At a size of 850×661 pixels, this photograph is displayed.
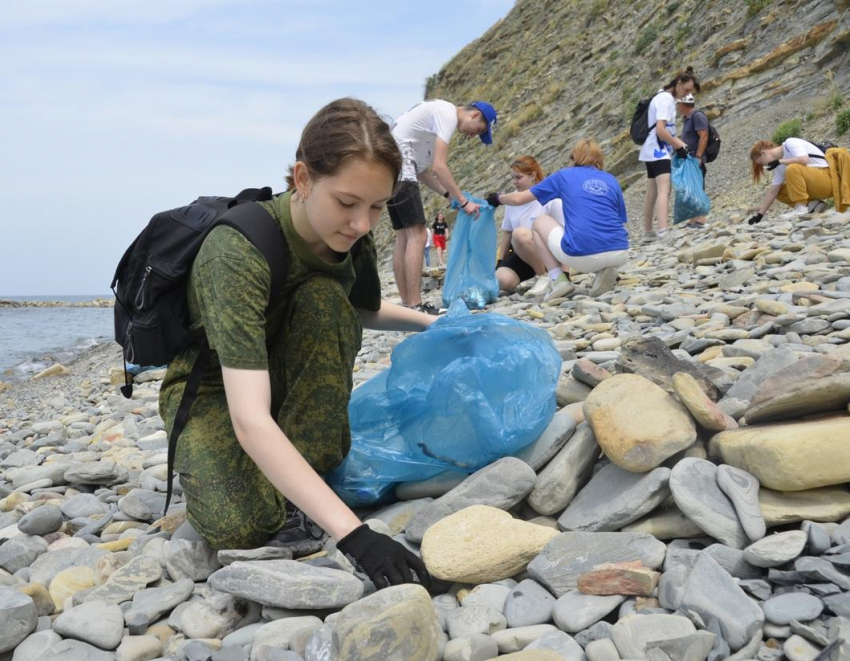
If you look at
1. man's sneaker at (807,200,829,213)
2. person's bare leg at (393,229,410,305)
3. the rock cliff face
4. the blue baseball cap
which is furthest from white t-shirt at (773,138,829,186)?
person's bare leg at (393,229,410,305)

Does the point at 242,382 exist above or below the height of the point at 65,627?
above

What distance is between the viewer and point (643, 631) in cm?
132

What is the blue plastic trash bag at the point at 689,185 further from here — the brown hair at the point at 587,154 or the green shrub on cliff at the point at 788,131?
the green shrub on cliff at the point at 788,131

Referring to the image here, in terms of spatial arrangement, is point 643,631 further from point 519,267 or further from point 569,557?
point 519,267

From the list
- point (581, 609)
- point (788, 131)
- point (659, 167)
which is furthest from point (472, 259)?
point (788, 131)

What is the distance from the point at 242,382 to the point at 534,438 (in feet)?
2.94

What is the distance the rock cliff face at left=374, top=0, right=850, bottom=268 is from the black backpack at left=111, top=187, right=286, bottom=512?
8.67 meters

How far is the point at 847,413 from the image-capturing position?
5.71ft

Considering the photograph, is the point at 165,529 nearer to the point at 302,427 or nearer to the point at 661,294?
the point at 302,427

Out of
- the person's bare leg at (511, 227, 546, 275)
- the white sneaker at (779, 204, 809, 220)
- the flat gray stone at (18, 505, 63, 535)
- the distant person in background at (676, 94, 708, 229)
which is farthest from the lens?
the distant person in background at (676, 94, 708, 229)

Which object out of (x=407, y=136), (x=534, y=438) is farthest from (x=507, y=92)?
(x=534, y=438)

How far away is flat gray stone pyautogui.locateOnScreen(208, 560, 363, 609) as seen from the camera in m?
1.58

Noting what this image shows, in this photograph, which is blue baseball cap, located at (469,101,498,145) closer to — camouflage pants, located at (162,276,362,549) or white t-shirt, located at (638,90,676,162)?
white t-shirt, located at (638,90,676,162)

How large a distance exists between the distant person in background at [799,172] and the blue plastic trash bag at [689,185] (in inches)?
25.4
